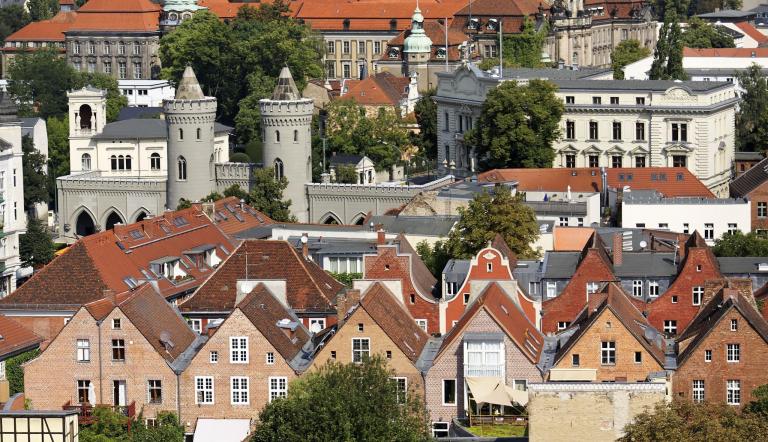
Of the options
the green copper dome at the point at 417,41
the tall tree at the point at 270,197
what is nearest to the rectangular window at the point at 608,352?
the tall tree at the point at 270,197

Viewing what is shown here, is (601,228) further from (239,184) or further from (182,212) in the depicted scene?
(239,184)

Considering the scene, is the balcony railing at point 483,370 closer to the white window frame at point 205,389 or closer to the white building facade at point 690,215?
the white window frame at point 205,389

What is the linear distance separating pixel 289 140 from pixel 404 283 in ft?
137

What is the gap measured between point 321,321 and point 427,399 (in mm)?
9930

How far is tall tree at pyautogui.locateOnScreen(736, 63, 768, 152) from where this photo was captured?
13562 cm

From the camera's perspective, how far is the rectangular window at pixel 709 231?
108 meters

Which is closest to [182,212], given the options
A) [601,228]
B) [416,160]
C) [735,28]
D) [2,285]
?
[2,285]

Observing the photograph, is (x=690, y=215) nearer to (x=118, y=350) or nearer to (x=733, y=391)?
(x=733, y=391)

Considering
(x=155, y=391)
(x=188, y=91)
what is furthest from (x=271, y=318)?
(x=188, y=91)

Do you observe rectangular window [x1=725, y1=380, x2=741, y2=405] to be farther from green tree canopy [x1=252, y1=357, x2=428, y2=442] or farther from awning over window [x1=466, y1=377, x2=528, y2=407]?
green tree canopy [x1=252, y1=357, x2=428, y2=442]

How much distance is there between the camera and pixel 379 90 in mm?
160000

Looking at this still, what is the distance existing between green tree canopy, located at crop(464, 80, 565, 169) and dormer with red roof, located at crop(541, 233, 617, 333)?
38824 mm

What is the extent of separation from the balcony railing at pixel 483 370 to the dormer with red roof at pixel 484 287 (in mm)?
6334

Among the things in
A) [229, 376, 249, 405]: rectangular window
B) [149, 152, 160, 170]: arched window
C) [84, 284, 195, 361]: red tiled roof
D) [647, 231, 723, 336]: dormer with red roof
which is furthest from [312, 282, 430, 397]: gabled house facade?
[149, 152, 160, 170]: arched window
